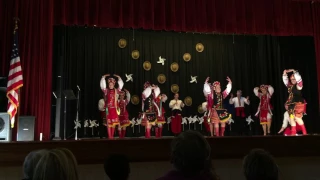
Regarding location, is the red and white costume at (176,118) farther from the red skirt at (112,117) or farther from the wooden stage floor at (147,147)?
the wooden stage floor at (147,147)

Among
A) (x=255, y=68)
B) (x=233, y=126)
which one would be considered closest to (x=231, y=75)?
(x=255, y=68)

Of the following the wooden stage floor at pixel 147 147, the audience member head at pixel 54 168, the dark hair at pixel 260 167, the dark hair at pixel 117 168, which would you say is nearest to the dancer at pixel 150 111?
the wooden stage floor at pixel 147 147

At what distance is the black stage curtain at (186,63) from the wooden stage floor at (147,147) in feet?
15.0

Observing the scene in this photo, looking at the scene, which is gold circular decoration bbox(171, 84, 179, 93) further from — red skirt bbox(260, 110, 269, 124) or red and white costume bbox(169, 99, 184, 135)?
red skirt bbox(260, 110, 269, 124)

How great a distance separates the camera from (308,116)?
28.3ft

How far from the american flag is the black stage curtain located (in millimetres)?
2589

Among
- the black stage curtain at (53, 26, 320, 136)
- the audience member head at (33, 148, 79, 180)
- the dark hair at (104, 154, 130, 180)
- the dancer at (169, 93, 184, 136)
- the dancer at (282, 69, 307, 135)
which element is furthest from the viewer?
the black stage curtain at (53, 26, 320, 136)

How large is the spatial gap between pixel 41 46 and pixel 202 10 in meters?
3.20

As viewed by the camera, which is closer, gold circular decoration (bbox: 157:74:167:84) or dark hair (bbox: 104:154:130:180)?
dark hair (bbox: 104:154:130:180)

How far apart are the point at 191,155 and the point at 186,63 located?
770cm

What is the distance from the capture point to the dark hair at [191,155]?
1604 mm

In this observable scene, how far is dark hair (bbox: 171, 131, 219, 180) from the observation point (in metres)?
1.60

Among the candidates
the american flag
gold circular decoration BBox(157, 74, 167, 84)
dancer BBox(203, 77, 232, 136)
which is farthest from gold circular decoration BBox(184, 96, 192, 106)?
the american flag

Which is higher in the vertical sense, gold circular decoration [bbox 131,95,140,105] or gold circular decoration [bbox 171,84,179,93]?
gold circular decoration [bbox 171,84,179,93]
